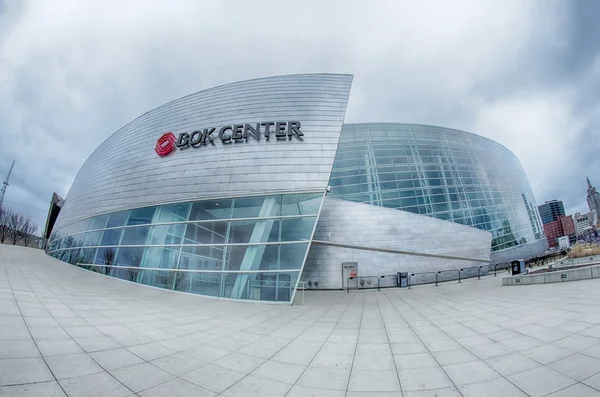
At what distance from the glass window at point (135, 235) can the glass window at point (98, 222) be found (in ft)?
11.9

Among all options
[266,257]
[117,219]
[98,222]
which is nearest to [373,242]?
[266,257]

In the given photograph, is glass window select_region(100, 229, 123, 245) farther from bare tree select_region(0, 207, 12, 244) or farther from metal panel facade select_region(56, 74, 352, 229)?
bare tree select_region(0, 207, 12, 244)

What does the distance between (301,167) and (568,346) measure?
489 inches

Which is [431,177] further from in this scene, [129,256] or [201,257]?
[129,256]

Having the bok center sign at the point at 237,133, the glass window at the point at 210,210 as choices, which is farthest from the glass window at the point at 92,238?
the glass window at the point at 210,210

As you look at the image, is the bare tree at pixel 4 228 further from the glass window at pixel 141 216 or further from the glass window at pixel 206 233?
the glass window at pixel 206 233

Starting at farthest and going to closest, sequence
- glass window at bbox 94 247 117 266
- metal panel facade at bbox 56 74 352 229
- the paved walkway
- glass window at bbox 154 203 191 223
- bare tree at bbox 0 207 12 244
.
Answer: bare tree at bbox 0 207 12 244 → glass window at bbox 94 247 117 266 → glass window at bbox 154 203 191 223 → metal panel facade at bbox 56 74 352 229 → the paved walkway

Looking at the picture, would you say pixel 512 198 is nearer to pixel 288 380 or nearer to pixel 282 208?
pixel 282 208

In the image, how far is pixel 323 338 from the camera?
655 centimetres

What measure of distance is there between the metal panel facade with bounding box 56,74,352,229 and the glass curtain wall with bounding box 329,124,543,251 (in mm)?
13669

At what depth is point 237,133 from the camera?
16.1 m

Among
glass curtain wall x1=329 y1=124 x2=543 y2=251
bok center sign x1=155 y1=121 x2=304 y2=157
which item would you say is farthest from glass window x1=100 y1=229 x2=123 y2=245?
glass curtain wall x1=329 y1=124 x2=543 y2=251

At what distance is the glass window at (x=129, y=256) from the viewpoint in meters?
15.0

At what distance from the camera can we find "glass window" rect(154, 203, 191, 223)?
15.1 metres
